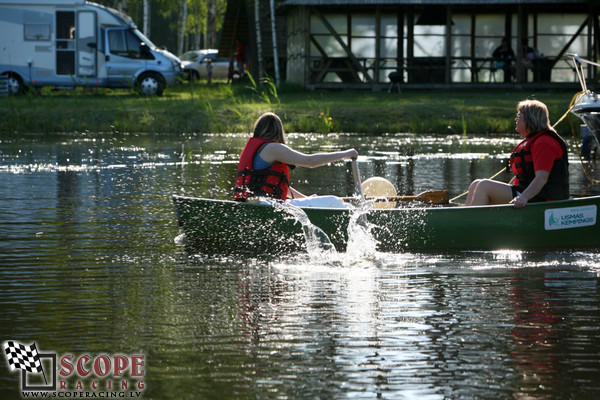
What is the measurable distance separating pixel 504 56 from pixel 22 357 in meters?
25.3

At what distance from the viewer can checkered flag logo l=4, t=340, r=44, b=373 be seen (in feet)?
17.3

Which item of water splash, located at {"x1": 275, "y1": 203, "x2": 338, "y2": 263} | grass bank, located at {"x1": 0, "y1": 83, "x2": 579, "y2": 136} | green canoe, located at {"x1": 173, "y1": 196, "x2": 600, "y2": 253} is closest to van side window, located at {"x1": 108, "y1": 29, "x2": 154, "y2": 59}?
grass bank, located at {"x1": 0, "y1": 83, "x2": 579, "y2": 136}

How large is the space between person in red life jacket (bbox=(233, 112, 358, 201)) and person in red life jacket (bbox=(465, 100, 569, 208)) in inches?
64.9

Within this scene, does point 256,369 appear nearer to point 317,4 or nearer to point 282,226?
point 282,226

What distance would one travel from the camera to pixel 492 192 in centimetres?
909

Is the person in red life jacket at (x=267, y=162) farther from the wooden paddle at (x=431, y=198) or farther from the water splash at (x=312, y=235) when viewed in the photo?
the wooden paddle at (x=431, y=198)

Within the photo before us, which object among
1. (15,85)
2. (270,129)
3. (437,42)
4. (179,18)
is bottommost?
(270,129)

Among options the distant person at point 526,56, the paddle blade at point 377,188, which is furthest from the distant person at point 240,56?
the paddle blade at point 377,188

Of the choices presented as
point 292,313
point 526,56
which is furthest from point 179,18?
point 292,313

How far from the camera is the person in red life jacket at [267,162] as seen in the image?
8.77m

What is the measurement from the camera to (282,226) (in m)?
8.66

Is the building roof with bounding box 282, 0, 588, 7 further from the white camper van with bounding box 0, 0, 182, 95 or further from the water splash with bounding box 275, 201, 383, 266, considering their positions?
the water splash with bounding box 275, 201, 383, 266

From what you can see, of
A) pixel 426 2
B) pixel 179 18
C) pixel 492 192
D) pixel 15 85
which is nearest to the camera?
pixel 492 192

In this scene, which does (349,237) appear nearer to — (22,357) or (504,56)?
(22,357)
